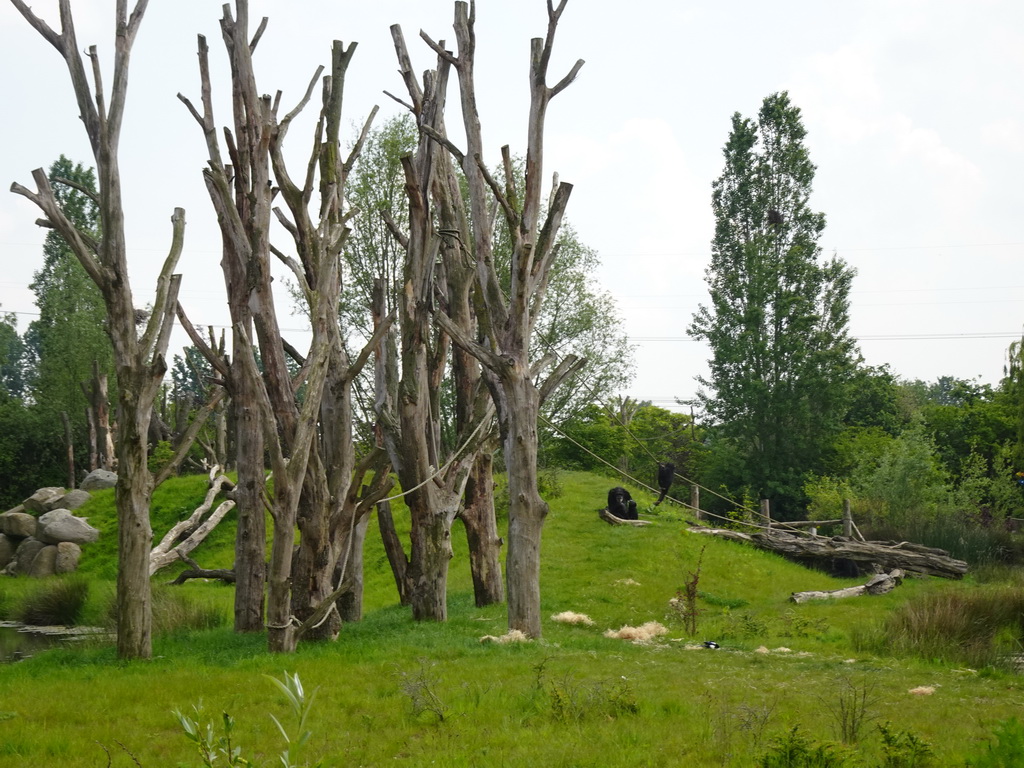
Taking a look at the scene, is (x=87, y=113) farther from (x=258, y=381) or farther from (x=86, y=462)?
(x=86, y=462)

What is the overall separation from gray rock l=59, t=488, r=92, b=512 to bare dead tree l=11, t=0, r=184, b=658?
23098mm

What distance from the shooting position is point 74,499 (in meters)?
30.7

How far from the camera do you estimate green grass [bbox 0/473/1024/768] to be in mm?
6301

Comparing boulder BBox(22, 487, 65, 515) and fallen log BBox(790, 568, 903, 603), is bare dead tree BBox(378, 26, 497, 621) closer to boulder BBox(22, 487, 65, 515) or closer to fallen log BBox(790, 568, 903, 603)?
fallen log BBox(790, 568, 903, 603)

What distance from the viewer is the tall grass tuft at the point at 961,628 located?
35.5ft

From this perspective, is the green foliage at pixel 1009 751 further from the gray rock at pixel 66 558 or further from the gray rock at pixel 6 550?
the gray rock at pixel 6 550

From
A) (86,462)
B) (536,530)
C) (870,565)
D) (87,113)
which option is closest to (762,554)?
(870,565)

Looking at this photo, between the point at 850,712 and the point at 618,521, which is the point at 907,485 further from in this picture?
the point at 850,712

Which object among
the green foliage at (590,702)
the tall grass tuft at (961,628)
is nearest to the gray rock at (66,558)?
the tall grass tuft at (961,628)

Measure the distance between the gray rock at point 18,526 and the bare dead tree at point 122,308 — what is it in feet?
72.4

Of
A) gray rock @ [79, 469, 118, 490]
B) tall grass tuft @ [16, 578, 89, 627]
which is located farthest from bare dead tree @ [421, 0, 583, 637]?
gray rock @ [79, 469, 118, 490]

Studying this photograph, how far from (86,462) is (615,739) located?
39.6m

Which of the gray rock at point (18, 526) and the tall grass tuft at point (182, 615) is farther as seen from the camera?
the gray rock at point (18, 526)

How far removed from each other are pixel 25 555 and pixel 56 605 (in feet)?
33.8
